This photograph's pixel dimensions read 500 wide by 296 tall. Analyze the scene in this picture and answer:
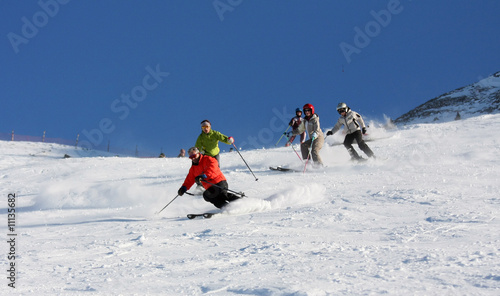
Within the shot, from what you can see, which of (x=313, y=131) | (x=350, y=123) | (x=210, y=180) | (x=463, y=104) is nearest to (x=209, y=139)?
(x=210, y=180)

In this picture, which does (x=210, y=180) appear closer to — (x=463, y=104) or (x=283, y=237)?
(x=283, y=237)

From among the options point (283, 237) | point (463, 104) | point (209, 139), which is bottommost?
point (283, 237)

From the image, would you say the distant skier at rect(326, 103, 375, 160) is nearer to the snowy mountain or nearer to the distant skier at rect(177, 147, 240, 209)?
the distant skier at rect(177, 147, 240, 209)

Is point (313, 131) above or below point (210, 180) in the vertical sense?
above

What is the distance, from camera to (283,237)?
4.66 meters

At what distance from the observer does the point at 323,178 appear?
10.2 meters

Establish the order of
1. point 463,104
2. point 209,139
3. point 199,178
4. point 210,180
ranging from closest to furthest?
1. point 199,178
2. point 210,180
3. point 209,139
4. point 463,104

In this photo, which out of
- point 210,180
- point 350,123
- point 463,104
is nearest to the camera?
point 210,180

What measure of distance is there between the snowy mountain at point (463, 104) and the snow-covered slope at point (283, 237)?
50.8 meters

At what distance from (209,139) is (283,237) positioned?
584 centimetres

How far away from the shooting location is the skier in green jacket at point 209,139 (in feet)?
32.4

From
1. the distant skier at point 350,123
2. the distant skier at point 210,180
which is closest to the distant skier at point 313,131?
the distant skier at point 350,123

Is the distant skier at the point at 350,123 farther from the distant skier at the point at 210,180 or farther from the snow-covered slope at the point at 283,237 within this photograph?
the distant skier at the point at 210,180

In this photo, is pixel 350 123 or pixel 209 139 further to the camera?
pixel 350 123
